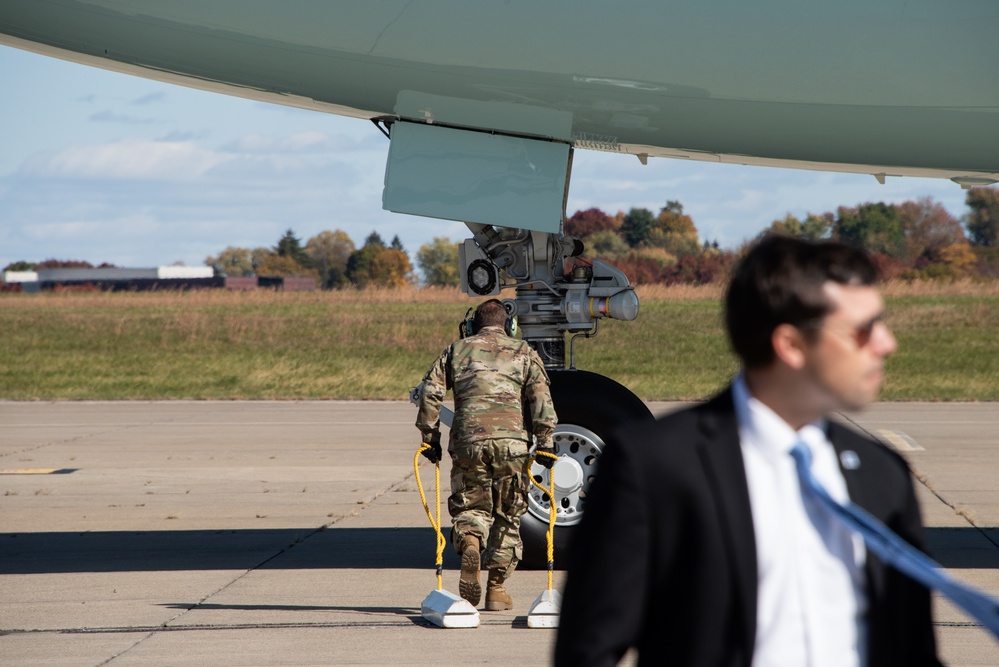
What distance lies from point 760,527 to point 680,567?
15 cm

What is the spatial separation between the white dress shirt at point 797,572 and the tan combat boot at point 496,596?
555 centimetres

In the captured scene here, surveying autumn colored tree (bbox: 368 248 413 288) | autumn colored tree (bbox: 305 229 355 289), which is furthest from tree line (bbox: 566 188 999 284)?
autumn colored tree (bbox: 305 229 355 289)

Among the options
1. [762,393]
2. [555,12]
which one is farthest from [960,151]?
[762,393]

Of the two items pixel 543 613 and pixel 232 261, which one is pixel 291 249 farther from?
pixel 543 613

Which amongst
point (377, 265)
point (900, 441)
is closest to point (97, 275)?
point (377, 265)

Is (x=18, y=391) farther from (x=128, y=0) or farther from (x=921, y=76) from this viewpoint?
(x=921, y=76)

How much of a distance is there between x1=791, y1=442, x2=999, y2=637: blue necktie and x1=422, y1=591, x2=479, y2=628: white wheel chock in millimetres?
5264

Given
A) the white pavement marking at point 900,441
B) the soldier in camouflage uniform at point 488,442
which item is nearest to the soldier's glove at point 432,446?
the soldier in camouflage uniform at point 488,442

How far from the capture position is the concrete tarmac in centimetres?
686

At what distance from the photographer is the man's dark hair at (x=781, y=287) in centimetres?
212

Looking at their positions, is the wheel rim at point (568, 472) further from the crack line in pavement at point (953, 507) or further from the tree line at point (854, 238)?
the tree line at point (854, 238)

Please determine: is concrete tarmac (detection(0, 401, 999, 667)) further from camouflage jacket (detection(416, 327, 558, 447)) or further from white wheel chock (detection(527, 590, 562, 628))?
camouflage jacket (detection(416, 327, 558, 447))

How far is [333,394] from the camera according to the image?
81.6ft

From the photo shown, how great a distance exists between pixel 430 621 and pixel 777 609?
17.7 feet
